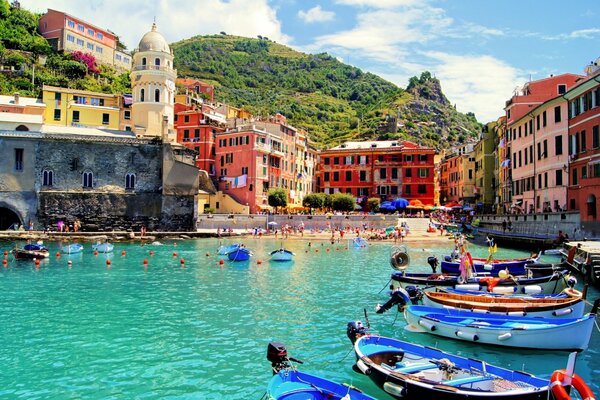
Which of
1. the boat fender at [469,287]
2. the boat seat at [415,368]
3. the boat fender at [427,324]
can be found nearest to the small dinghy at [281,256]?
the boat fender at [469,287]

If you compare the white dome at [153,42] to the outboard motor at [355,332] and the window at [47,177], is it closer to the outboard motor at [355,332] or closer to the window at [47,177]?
the window at [47,177]

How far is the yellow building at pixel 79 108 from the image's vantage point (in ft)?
233

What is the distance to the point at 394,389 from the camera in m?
9.93

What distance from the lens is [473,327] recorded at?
587 inches

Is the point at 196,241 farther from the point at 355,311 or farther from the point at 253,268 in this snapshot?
the point at 355,311

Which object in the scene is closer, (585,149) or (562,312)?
(562,312)

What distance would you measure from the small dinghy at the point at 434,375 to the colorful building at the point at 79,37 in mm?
102535

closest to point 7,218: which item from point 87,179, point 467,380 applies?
point 87,179

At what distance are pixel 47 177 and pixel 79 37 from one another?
179 feet

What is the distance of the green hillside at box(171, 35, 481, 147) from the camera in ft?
413

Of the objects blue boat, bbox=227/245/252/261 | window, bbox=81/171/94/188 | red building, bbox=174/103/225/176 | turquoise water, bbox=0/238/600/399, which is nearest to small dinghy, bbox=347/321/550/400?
turquoise water, bbox=0/238/600/399

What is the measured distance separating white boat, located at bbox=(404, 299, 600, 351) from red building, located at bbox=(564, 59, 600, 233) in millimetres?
25139

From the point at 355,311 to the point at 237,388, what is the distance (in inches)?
364

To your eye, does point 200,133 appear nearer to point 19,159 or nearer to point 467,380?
point 19,159
